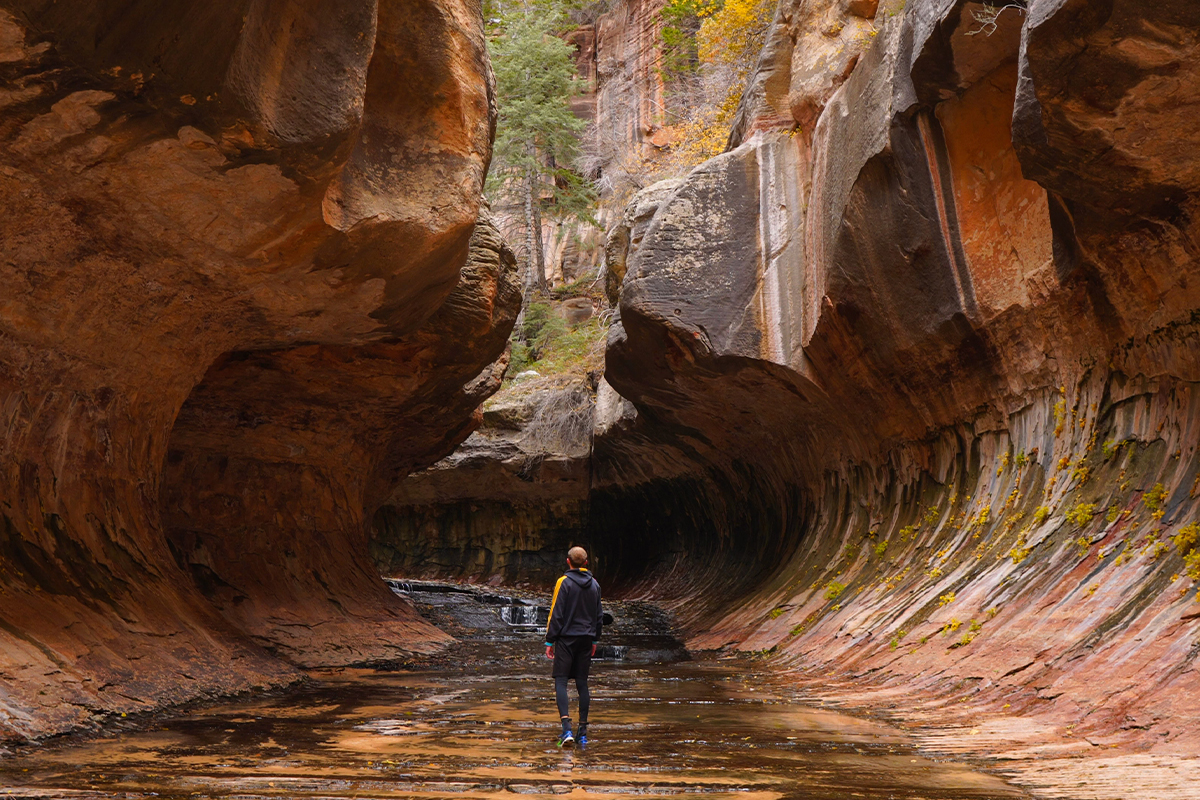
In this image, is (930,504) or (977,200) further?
(930,504)

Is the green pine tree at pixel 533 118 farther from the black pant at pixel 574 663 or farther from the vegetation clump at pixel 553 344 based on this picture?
the black pant at pixel 574 663

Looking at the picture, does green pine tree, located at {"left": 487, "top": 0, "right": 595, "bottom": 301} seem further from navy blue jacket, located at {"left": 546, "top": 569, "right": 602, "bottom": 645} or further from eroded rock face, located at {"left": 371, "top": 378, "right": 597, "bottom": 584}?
navy blue jacket, located at {"left": 546, "top": 569, "right": 602, "bottom": 645}

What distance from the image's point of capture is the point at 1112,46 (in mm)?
5812

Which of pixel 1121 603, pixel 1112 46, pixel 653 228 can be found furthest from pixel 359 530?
pixel 1112 46

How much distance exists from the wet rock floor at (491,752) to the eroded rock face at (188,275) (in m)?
0.89

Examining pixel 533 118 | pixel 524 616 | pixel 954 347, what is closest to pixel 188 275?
pixel 954 347

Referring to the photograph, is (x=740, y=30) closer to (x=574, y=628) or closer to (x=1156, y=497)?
(x=1156, y=497)

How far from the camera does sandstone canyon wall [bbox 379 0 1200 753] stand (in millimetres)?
6242

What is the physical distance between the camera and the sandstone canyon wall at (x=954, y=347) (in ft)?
20.5

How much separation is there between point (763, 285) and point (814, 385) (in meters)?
1.64

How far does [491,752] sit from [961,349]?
7255 millimetres

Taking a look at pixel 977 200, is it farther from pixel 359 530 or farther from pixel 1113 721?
pixel 359 530

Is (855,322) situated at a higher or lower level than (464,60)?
lower

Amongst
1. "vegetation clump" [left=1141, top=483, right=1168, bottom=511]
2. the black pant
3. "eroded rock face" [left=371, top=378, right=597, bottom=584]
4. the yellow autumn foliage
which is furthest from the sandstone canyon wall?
"eroded rock face" [left=371, top=378, right=597, bottom=584]
